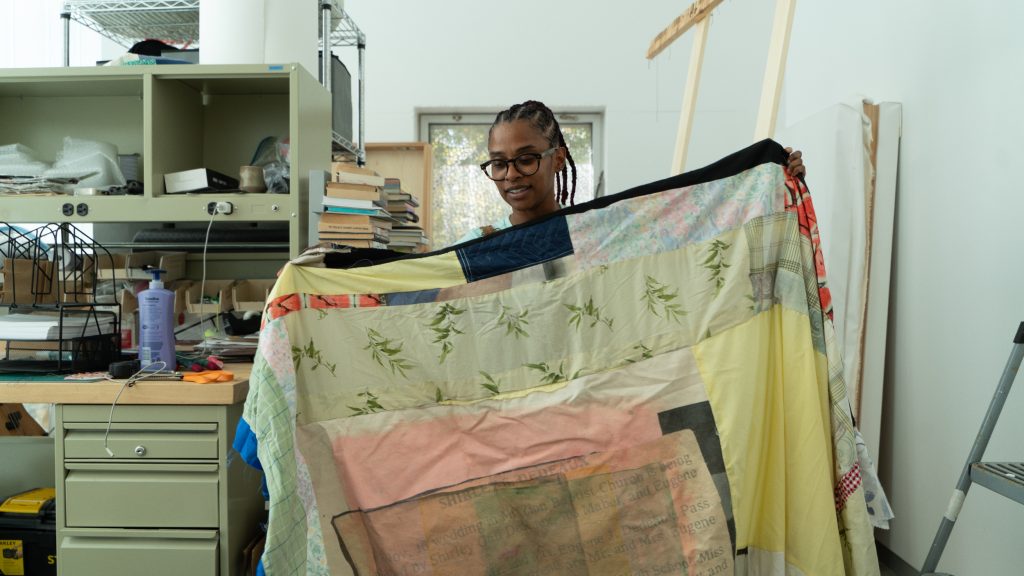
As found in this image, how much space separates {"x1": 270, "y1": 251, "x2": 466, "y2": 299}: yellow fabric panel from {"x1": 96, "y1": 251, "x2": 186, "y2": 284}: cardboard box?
4.24 feet

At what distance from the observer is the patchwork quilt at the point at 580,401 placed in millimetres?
1443

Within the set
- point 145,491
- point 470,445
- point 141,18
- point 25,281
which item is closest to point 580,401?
point 470,445

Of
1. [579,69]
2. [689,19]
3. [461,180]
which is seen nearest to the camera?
[689,19]

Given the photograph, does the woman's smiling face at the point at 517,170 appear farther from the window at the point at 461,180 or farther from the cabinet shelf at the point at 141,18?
the window at the point at 461,180

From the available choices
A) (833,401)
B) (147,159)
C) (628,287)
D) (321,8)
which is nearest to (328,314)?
(628,287)

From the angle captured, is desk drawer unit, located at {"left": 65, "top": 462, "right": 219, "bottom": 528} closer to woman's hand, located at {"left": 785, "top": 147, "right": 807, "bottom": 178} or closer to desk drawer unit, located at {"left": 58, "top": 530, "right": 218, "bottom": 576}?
desk drawer unit, located at {"left": 58, "top": 530, "right": 218, "bottom": 576}

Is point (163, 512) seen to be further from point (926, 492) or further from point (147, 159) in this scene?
point (926, 492)

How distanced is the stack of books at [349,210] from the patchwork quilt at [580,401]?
33.2 inches

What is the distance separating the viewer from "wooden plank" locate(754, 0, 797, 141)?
1774 mm

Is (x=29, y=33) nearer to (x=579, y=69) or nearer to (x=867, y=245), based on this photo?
(x=579, y=69)

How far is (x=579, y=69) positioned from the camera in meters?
4.82

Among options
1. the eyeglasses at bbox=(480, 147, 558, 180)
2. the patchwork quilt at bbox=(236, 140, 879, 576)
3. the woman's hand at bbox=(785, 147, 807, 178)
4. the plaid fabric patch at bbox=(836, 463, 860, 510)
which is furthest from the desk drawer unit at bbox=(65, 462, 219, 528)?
the woman's hand at bbox=(785, 147, 807, 178)

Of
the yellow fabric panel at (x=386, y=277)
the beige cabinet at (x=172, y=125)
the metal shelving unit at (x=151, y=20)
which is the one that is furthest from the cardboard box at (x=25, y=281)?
the yellow fabric panel at (x=386, y=277)

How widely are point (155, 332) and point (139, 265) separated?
0.66 meters
